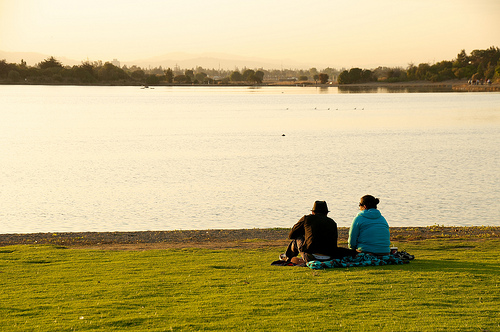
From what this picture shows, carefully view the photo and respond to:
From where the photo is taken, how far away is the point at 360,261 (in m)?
11.2

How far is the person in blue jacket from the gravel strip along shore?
4096mm

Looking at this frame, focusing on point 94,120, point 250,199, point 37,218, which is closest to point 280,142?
point 250,199

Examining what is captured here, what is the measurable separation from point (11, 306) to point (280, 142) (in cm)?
4877

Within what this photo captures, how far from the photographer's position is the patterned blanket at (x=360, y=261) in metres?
11.0

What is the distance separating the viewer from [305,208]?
25.1 metres

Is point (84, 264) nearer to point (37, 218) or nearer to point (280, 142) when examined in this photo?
point (37, 218)

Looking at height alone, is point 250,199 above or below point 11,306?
below

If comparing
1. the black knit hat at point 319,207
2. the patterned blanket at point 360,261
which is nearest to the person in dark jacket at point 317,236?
the black knit hat at point 319,207

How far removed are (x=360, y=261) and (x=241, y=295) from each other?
10.1 feet

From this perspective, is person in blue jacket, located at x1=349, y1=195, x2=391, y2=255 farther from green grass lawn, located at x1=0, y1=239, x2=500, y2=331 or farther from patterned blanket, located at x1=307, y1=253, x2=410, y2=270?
green grass lawn, located at x1=0, y1=239, x2=500, y2=331

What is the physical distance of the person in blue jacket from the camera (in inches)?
438

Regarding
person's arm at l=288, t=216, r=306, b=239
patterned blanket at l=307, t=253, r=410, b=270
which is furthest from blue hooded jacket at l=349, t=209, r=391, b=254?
person's arm at l=288, t=216, r=306, b=239

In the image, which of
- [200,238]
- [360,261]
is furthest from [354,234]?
[200,238]

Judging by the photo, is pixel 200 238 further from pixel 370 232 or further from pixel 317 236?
pixel 370 232
